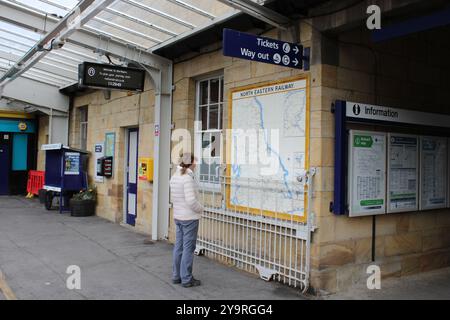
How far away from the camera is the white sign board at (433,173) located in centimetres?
662

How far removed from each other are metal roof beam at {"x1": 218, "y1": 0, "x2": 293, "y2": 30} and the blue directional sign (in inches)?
17.6

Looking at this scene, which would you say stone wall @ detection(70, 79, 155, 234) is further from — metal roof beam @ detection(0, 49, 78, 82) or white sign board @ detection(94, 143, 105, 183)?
metal roof beam @ detection(0, 49, 78, 82)

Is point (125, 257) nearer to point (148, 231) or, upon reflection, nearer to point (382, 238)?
point (148, 231)

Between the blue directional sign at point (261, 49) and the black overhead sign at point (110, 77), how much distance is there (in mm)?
3555

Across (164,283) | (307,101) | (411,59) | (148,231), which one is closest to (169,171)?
(148,231)

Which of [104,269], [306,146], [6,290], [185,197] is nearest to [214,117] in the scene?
[306,146]

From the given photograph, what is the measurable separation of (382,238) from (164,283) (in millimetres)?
3000

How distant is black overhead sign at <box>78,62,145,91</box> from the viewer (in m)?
7.66

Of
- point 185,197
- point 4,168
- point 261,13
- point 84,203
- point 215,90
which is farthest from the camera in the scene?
point 4,168

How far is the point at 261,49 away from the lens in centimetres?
528

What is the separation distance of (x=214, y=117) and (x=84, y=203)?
539 cm

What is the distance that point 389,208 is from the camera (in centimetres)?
612

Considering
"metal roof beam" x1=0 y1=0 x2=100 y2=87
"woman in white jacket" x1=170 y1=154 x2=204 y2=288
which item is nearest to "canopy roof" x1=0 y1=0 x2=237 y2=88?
"metal roof beam" x1=0 y1=0 x2=100 y2=87

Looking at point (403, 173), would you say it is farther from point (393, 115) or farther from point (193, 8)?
point (193, 8)
